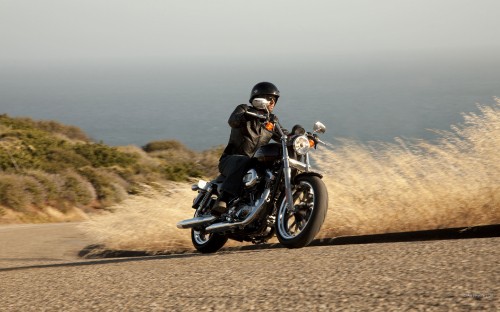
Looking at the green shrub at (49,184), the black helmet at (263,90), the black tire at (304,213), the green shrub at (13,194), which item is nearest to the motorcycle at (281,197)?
the black tire at (304,213)

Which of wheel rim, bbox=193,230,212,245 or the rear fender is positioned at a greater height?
the rear fender

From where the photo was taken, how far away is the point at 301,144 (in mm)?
8250

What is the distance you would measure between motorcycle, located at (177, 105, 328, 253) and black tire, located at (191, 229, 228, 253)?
38cm

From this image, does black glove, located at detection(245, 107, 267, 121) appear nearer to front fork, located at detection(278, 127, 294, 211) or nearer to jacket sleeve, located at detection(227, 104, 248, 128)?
jacket sleeve, located at detection(227, 104, 248, 128)

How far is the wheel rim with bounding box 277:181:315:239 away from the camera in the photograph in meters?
8.10

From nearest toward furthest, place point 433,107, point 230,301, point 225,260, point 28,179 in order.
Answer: point 230,301 < point 225,260 < point 28,179 < point 433,107

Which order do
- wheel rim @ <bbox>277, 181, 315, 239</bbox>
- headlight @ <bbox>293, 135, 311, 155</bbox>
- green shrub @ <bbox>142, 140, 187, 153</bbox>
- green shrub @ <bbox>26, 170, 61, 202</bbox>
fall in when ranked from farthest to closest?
green shrub @ <bbox>142, 140, 187, 153</bbox> < green shrub @ <bbox>26, 170, 61, 202</bbox> < headlight @ <bbox>293, 135, 311, 155</bbox> < wheel rim @ <bbox>277, 181, 315, 239</bbox>

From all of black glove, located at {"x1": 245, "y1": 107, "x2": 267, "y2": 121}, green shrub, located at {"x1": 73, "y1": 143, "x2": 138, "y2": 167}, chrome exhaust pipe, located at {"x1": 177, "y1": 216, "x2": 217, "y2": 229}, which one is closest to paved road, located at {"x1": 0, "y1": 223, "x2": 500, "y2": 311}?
chrome exhaust pipe, located at {"x1": 177, "y1": 216, "x2": 217, "y2": 229}

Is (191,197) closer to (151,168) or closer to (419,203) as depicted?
(419,203)

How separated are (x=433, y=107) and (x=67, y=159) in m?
120

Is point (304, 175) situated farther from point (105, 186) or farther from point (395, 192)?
point (105, 186)

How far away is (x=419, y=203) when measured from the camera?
33.6 ft

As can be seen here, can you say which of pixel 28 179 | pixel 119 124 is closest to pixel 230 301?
pixel 28 179

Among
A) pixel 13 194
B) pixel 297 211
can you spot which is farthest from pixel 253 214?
Answer: pixel 13 194
